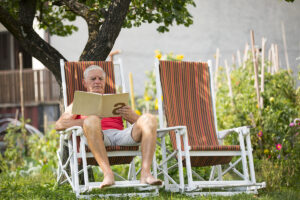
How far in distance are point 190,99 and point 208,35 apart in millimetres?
8242

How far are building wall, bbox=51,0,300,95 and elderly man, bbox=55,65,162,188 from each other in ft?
23.2

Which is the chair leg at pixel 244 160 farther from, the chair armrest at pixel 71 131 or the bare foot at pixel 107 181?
the chair armrest at pixel 71 131

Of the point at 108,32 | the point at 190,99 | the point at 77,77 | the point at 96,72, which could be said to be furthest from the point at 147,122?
the point at 108,32

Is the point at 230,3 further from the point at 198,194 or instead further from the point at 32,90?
the point at 198,194

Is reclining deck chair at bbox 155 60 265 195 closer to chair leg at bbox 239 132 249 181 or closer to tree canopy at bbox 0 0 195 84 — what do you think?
chair leg at bbox 239 132 249 181

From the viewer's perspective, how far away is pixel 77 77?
4.73 meters

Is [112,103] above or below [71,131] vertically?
above

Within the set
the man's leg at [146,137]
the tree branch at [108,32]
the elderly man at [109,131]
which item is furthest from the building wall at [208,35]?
the man's leg at [146,137]

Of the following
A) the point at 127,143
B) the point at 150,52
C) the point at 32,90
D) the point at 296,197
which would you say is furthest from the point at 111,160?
the point at 150,52

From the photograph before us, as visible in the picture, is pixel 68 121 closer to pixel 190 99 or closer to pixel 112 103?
pixel 112 103

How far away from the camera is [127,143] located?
4133 millimetres

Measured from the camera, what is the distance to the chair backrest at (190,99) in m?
4.64

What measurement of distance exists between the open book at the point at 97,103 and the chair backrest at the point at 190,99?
24.4 inches

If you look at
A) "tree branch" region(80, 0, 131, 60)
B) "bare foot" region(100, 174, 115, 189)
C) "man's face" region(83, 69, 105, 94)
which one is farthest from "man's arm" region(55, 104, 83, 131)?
"tree branch" region(80, 0, 131, 60)
